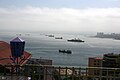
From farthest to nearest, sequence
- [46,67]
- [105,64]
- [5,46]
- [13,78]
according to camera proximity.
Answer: [105,64], [5,46], [13,78], [46,67]

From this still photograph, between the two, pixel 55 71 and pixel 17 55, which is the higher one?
pixel 17 55

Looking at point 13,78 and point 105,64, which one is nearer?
point 13,78

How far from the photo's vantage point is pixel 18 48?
7.02 metres

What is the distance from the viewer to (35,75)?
7.22 meters

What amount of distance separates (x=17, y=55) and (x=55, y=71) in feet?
4.20

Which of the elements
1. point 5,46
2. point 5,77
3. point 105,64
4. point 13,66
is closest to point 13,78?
point 5,77

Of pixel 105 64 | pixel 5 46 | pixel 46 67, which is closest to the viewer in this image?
pixel 46 67

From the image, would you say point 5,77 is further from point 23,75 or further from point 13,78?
point 23,75

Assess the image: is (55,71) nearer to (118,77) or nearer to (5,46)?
(118,77)

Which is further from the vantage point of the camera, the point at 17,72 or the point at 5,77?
the point at 5,77

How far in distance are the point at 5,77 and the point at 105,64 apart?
2686 cm

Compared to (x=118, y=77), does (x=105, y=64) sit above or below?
below

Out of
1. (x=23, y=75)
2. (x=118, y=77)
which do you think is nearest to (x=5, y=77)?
(x=23, y=75)

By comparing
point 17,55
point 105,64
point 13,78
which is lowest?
point 105,64
